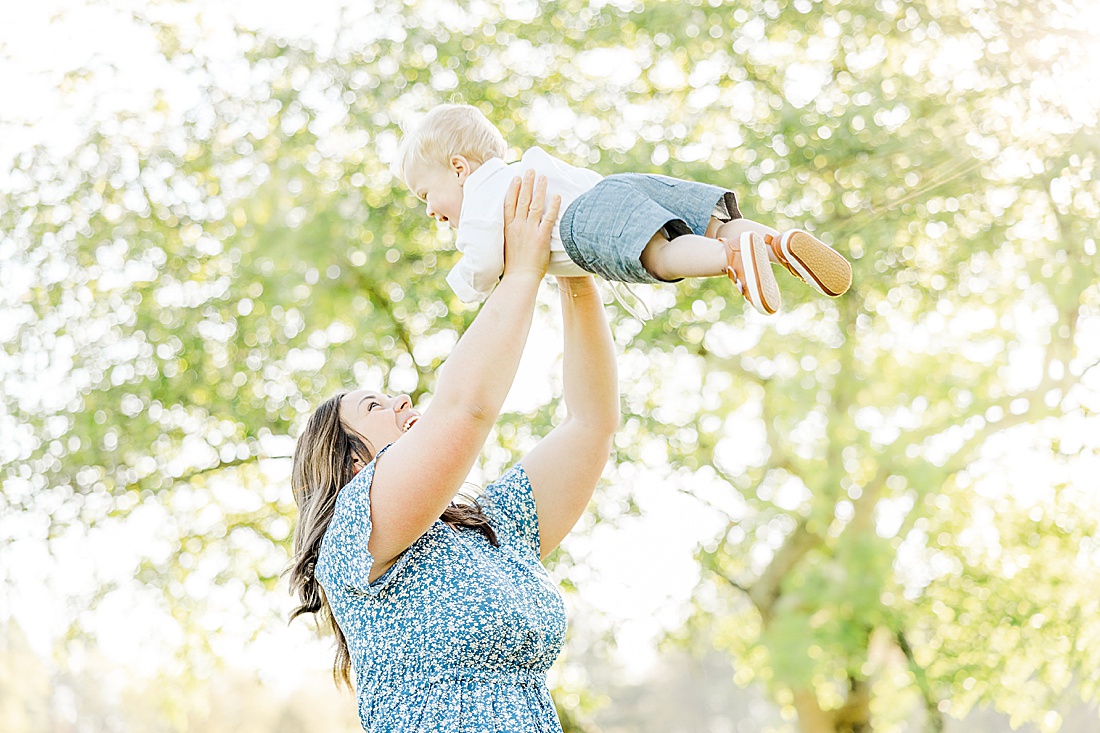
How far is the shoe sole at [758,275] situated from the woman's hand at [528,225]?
0.30 m

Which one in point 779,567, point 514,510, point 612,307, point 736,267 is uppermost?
point 736,267

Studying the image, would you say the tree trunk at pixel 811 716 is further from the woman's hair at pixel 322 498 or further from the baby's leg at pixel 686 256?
the baby's leg at pixel 686 256

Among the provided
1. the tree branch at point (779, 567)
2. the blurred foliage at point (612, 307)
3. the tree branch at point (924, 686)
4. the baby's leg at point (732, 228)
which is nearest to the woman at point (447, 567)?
the baby's leg at point (732, 228)

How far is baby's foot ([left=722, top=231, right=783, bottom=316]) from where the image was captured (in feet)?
5.78

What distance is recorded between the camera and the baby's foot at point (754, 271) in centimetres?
176

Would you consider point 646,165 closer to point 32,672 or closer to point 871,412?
point 871,412

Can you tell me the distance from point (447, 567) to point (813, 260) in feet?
2.33

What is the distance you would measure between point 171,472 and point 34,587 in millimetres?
1179

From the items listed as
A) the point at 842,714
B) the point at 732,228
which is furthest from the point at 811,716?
the point at 732,228

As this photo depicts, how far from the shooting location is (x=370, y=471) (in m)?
1.82

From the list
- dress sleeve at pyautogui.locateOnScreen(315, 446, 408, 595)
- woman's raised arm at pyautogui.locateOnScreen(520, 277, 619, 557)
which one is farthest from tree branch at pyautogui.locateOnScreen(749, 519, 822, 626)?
dress sleeve at pyautogui.locateOnScreen(315, 446, 408, 595)

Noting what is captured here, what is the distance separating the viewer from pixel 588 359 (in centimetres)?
218

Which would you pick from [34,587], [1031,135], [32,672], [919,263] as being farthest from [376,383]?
[32,672]

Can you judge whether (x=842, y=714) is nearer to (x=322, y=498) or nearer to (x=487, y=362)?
(x=322, y=498)
